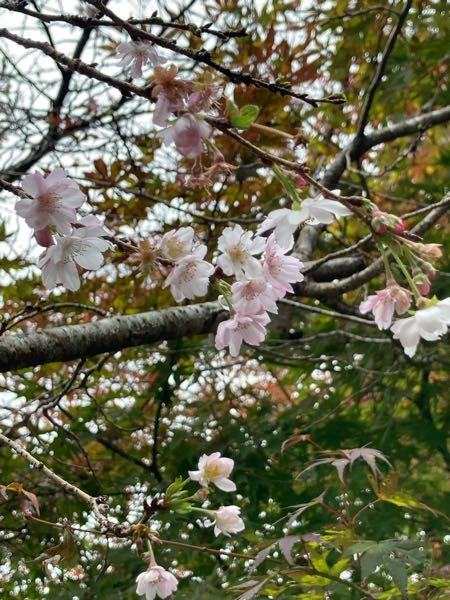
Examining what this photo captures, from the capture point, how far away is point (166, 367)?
226 centimetres

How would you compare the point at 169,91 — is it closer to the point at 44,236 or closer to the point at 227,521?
the point at 44,236

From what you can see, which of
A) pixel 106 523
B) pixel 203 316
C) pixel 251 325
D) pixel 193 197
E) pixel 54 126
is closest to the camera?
pixel 106 523

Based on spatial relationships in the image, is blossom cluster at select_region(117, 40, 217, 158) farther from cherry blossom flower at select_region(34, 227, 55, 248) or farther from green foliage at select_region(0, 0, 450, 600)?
green foliage at select_region(0, 0, 450, 600)

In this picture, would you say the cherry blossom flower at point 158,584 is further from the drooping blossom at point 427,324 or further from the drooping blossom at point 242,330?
the drooping blossom at point 427,324

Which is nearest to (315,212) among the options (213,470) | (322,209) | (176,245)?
(322,209)

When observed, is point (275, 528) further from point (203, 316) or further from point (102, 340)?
point (102, 340)

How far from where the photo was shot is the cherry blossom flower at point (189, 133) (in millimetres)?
706

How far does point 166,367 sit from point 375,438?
0.70 metres

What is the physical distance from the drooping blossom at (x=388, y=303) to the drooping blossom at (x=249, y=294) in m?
0.13

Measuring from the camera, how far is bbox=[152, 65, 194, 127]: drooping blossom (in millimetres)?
697

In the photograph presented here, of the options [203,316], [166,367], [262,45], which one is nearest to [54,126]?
→ [262,45]

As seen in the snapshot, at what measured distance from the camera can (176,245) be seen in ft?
3.13

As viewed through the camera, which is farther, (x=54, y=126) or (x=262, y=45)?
(x=54, y=126)

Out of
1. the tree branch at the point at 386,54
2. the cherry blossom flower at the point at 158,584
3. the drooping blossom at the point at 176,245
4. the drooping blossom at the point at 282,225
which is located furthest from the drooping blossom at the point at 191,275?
the tree branch at the point at 386,54
